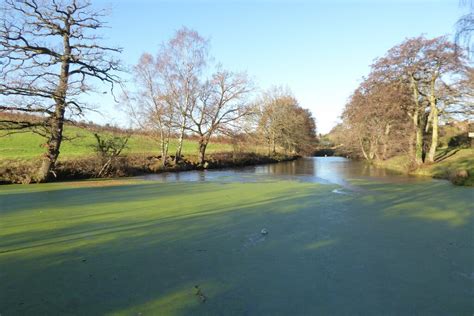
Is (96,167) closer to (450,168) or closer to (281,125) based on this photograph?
(450,168)

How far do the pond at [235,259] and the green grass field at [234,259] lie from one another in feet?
0.06

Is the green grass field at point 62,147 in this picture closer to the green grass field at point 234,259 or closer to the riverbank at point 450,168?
the green grass field at point 234,259

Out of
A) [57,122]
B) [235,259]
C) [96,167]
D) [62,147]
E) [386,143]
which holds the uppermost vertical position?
[57,122]

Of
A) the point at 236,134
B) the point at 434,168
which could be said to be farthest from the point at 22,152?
the point at 434,168

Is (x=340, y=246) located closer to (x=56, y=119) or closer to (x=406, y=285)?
(x=406, y=285)

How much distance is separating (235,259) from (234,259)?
1 cm

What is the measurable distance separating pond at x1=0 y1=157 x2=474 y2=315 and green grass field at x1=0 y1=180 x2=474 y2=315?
0.02 meters

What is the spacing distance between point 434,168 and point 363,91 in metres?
6.90

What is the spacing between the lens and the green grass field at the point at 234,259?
295 centimetres

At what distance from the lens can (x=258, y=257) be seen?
4145 mm

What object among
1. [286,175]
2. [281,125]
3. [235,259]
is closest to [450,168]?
[286,175]

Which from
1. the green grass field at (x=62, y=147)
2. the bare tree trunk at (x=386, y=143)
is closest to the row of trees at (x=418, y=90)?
the bare tree trunk at (x=386, y=143)

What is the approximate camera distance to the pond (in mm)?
2953

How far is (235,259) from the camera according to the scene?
4070 millimetres
